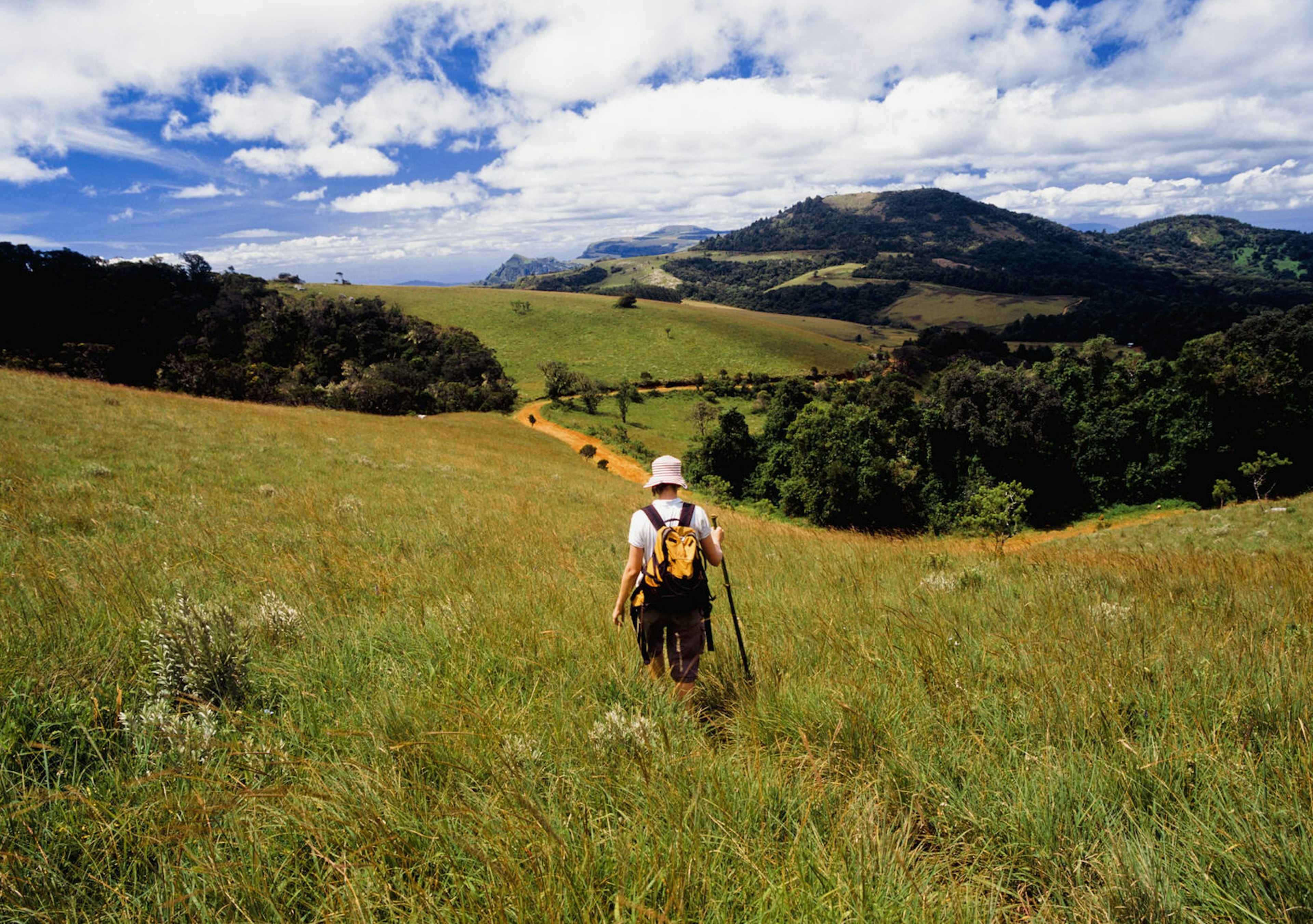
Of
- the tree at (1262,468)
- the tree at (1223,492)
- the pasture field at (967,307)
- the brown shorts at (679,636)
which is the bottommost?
the tree at (1223,492)

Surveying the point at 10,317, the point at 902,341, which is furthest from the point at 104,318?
the point at 902,341

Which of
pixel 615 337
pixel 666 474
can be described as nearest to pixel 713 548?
pixel 666 474

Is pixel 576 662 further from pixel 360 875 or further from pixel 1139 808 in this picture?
pixel 1139 808

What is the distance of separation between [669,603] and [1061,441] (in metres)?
49.4

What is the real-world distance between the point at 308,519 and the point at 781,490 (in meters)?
38.6

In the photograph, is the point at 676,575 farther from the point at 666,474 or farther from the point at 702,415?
the point at 702,415

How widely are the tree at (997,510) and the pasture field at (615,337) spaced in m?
49.7

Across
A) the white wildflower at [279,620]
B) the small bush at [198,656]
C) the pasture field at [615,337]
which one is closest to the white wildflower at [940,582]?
the white wildflower at [279,620]

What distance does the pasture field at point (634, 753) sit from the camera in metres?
1.72

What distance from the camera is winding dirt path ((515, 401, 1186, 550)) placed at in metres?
36.0

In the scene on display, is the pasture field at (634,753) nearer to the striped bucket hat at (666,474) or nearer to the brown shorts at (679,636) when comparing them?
the brown shorts at (679,636)

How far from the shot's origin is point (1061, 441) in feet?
138

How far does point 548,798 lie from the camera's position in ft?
6.61

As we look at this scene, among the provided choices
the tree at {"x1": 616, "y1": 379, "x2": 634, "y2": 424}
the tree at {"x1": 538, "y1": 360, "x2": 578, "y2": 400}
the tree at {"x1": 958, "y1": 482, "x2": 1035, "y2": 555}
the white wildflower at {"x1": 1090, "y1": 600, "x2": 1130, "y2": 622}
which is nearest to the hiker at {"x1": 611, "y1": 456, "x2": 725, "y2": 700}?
the white wildflower at {"x1": 1090, "y1": 600, "x2": 1130, "y2": 622}
